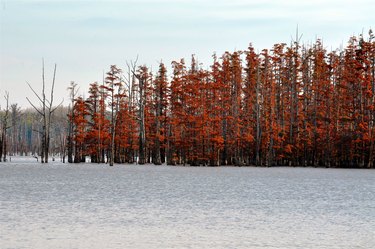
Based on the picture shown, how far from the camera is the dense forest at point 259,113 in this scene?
179 feet

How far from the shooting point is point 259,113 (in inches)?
2303

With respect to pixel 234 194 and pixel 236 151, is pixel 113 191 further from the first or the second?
pixel 236 151

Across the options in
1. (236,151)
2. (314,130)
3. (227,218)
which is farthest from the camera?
(236,151)

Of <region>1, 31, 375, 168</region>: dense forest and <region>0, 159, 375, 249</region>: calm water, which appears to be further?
<region>1, 31, 375, 168</region>: dense forest

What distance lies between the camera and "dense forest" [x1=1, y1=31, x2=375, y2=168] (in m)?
54.4

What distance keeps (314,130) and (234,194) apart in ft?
120

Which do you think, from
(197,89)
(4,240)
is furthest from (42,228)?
(197,89)

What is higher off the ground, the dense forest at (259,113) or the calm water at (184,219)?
the dense forest at (259,113)

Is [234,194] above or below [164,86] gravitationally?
below

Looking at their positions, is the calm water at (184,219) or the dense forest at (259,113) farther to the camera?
the dense forest at (259,113)

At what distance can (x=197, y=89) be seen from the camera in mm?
57688

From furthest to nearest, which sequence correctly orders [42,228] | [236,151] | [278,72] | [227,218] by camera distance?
[278,72], [236,151], [227,218], [42,228]

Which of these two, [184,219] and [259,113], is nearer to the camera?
[184,219]

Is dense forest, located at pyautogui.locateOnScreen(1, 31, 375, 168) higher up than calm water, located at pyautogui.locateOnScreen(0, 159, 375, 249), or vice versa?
dense forest, located at pyautogui.locateOnScreen(1, 31, 375, 168)
